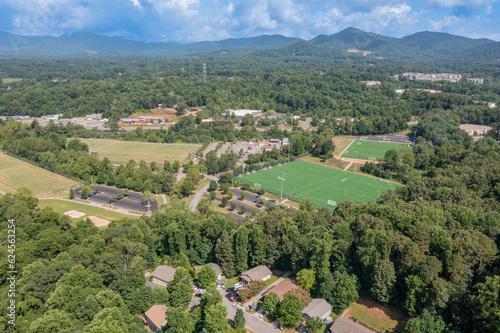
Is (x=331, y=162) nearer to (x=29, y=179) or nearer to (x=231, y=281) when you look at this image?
(x=231, y=281)

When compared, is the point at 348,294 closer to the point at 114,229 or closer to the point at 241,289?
the point at 241,289

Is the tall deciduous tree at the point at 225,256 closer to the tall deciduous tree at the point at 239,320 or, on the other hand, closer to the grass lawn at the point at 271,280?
the grass lawn at the point at 271,280

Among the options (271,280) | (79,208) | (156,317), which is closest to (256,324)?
(271,280)

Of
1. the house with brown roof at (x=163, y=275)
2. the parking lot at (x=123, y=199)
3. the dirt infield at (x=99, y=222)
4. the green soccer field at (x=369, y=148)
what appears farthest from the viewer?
the green soccer field at (x=369, y=148)

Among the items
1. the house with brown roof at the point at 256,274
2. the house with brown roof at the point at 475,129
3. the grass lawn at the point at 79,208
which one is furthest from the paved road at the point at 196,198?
the house with brown roof at the point at 475,129

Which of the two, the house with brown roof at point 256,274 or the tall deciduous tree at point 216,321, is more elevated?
the tall deciduous tree at point 216,321

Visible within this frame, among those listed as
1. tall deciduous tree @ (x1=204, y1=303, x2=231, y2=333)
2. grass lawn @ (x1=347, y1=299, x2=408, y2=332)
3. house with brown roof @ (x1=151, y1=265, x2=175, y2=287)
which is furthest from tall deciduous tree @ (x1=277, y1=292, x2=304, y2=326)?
house with brown roof @ (x1=151, y1=265, x2=175, y2=287)
